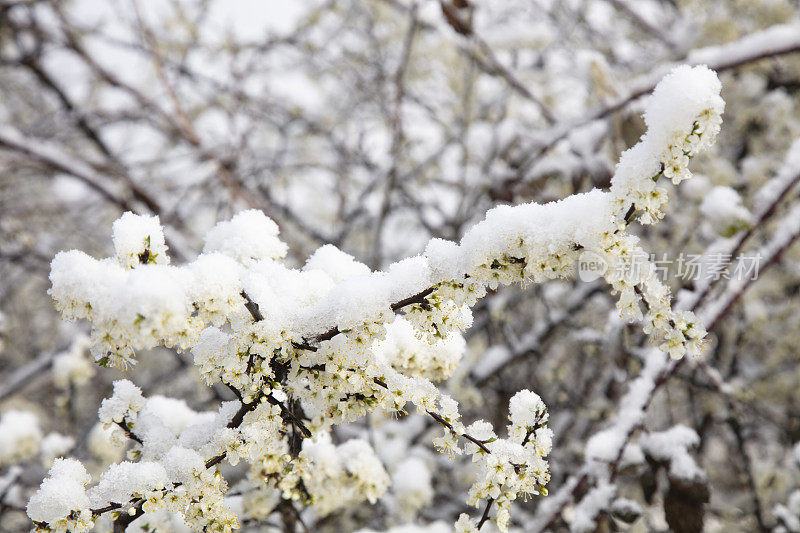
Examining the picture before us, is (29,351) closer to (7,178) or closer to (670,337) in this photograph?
(7,178)

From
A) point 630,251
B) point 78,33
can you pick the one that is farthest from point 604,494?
point 78,33

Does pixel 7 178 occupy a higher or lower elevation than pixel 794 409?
higher

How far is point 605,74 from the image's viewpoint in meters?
2.00

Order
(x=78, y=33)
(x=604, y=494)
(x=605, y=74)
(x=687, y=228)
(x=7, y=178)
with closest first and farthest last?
(x=604, y=494), (x=605, y=74), (x=687, y=228), (x=7, y=178), (x=78, y=33)

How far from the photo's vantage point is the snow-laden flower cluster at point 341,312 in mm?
847

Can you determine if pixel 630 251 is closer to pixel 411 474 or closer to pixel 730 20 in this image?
pixel 411 474

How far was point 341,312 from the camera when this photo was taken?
0.90 m

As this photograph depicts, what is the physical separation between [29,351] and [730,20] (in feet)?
20.2

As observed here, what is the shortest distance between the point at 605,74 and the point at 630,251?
1350 mm

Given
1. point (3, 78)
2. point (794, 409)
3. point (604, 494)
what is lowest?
point (604, 494)

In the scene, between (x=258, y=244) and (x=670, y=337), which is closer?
(x=670, y=337)

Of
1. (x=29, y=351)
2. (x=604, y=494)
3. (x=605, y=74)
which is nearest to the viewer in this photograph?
(x=604, y=494)

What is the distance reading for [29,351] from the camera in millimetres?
5047

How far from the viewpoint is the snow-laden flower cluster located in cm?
85
